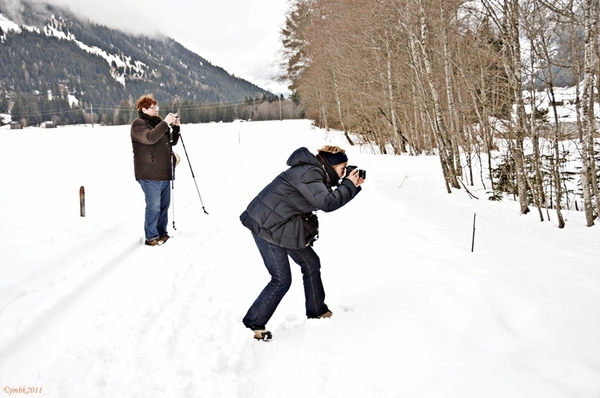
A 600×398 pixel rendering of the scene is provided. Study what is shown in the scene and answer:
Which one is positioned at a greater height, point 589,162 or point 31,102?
point 31,102

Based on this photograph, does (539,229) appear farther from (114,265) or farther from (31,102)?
Result: (31,102)

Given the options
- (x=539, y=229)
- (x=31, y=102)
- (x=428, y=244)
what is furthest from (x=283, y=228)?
(x=31, y=102)

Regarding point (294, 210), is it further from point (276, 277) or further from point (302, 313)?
point (302, 313)

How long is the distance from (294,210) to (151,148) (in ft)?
11.1

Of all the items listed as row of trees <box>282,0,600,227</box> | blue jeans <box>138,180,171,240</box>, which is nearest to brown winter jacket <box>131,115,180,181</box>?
blue jeans <box>138,180,171,240</box>

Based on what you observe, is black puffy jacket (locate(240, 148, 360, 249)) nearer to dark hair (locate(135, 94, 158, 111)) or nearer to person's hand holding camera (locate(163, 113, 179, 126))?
person's hand holding camera (locate(163, 113, 179, 126))

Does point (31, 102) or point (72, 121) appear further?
point (72, 121)

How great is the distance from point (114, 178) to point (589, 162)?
13317 mm

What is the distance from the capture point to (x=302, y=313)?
3895 millimetres

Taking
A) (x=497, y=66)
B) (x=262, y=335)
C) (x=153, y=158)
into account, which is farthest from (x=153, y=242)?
(x=497, y=66)

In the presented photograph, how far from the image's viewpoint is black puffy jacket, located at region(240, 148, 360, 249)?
296cm

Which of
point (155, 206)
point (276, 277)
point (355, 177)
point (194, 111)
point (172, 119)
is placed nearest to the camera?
point (355, 177)

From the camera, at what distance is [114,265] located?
5051mm

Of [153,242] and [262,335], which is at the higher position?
[153,242]
